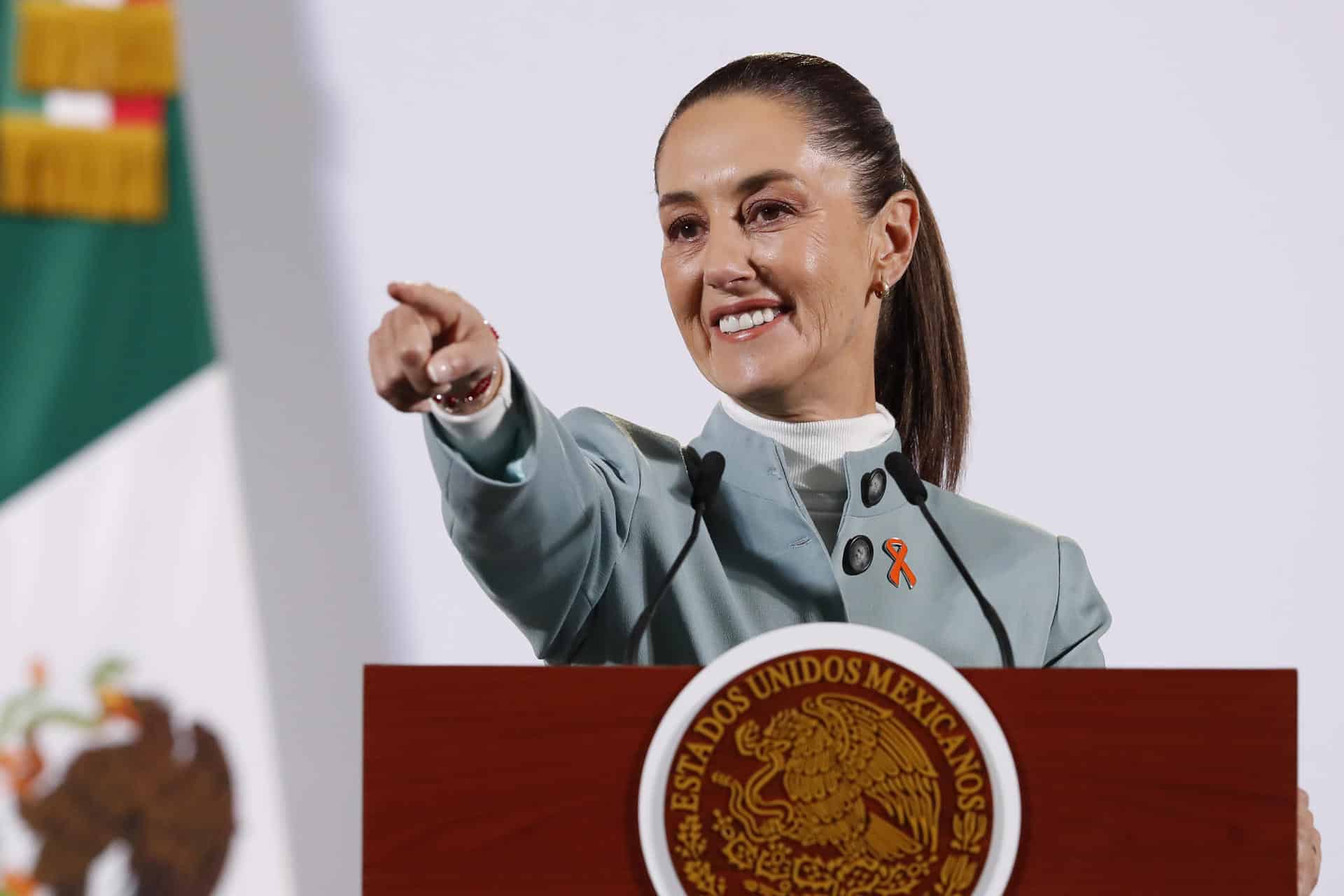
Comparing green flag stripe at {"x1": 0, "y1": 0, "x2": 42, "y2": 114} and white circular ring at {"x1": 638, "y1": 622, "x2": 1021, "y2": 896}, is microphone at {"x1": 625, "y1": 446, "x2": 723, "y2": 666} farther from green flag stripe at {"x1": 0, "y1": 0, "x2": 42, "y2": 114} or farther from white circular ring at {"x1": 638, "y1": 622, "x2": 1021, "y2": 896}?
green flag stripe at {"x1": 0, "y1": 0, "x2": 42, "y2": 114}

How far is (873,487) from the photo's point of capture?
62.5 inches

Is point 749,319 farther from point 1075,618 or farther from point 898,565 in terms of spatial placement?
point 1075,618

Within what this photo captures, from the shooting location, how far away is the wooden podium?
0.96 m

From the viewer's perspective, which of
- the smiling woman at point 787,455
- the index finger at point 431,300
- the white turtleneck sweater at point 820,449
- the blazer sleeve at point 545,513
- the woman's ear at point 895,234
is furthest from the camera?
the woman's ear at point 895,234

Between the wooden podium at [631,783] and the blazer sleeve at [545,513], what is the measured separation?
0.92 feet

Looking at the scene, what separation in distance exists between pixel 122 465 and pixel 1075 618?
1.57 m

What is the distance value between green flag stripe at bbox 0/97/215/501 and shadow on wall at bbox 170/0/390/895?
0.15 feet

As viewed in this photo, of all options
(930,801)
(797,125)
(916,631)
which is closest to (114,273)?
(797,125)

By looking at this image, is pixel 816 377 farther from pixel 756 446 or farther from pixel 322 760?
pixel 322 760

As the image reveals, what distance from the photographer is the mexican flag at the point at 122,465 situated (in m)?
2.11

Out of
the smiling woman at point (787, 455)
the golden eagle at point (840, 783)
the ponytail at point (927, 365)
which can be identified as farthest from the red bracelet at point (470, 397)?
the ponytail at point (927, 365)

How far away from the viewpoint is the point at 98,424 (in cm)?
221

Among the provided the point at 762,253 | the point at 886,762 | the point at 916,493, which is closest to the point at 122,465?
the point at 762,253

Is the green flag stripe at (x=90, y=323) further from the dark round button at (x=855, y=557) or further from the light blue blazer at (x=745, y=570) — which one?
the dark round button at (x=855, y=557)
